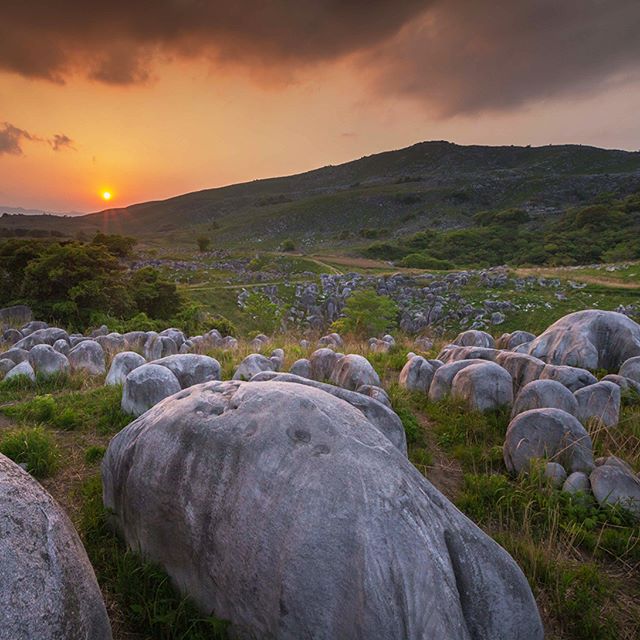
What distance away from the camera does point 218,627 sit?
2.72 m

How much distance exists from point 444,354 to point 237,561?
7884 millimetres

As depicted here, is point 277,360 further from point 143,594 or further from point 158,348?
point 143,594

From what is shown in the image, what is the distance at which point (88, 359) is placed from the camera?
9.01 m

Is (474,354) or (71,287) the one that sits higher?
(71,287)

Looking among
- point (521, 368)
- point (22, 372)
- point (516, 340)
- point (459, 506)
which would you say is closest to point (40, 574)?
point (459, 506)

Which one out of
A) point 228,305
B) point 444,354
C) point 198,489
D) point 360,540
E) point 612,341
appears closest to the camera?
point 360,540

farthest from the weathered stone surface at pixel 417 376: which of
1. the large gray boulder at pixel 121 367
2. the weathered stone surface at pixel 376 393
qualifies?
the large gray boulder at pixel 121 367

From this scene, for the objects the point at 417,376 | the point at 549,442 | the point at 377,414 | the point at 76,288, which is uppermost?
the point at 76,288

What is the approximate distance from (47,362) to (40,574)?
7552mm

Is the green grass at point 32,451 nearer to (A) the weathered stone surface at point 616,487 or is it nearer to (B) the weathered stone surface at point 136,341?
(B) the weathered stone surface at point 136,341

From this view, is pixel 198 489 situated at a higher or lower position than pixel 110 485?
higher

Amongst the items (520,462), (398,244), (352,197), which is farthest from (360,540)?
(352,197)

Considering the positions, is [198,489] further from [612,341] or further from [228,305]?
[228,305]

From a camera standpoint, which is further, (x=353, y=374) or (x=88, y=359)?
(x=88, y=359)
